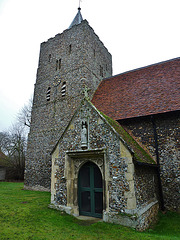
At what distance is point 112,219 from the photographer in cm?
574

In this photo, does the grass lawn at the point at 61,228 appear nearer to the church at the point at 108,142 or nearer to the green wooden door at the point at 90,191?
the church at the point at 108,142

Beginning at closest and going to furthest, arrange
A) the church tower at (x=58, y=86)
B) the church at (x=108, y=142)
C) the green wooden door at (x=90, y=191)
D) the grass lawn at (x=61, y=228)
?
1. the grass lawn at (x=61, y=228)
2. the church at (x=108, y=142)
3. the green wooden door at (x=90, y=191)
4. the church tower at (x=58, y=86)

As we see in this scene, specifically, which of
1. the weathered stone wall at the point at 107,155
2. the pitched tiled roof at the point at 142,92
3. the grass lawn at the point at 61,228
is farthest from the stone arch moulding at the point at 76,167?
the pitched tiled roof at the point at 142,92

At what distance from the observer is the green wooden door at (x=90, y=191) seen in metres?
6.79

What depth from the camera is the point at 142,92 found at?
10.8 m

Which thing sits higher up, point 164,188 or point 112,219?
point 164,188

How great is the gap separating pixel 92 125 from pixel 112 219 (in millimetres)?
3627

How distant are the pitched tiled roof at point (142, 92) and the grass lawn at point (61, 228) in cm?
519

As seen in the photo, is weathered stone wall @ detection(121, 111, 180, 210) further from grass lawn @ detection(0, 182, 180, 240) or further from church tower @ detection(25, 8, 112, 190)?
church tower @ detection(25, 8, 112, 190)

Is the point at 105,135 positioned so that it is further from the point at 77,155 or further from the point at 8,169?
the point at 8,169

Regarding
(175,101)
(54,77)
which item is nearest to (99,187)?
(175,101)

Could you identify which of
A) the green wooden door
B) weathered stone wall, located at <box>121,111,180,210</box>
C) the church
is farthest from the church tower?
the green wooden door

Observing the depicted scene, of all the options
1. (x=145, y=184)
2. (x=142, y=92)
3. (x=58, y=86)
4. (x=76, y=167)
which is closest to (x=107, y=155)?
(x=76, y=167)

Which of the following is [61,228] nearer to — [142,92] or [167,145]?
[167,145]
